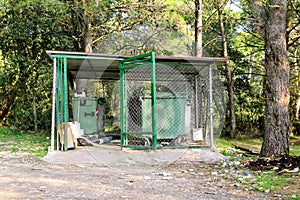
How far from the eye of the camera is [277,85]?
741 centimetres

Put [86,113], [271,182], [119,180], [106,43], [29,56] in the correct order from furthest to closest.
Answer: [106,43]
[29,56]
[86,113]
[119,180]
[271,182]

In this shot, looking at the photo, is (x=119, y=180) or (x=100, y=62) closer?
(x=119, y=180)

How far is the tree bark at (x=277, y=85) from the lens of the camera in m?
7.35

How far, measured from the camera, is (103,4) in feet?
39.3

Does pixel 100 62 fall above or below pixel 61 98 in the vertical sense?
above

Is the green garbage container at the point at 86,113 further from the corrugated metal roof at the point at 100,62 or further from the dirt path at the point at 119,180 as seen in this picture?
the dirt path at the point at 119,180

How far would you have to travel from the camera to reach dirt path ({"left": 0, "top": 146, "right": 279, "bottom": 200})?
4602mm

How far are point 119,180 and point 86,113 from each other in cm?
524

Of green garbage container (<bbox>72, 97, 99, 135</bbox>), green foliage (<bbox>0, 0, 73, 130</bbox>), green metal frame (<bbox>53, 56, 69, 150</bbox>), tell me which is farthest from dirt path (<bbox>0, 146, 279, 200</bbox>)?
green foliage (<bbox>0, 0, 73, 130</bbox>)

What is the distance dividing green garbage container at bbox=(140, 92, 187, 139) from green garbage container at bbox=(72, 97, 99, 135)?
198 centimetres

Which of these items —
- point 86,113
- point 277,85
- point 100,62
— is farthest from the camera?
point 86,113

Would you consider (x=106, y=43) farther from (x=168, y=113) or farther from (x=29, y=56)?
(x=168, y=113)

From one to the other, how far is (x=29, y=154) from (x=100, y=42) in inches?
294

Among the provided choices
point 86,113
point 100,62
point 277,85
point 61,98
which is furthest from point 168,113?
point 277,85
